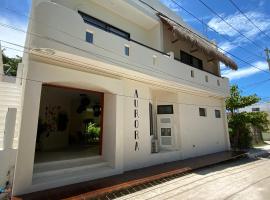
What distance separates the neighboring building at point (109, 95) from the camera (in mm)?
5047

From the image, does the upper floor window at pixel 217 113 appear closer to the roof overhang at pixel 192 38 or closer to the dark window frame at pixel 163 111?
the roof overhang at pixel 192 38

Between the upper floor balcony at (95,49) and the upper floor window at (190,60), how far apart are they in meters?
2.48

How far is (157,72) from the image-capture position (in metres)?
8.00

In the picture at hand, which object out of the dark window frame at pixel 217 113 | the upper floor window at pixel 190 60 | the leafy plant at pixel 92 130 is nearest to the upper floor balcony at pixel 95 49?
the upper floor window at pixel 190 60

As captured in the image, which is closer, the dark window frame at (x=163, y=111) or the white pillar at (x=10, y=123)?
the white pillar at (x=10, y=123)

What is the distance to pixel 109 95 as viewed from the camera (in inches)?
287

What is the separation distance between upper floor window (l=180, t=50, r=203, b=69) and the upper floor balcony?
2.48m

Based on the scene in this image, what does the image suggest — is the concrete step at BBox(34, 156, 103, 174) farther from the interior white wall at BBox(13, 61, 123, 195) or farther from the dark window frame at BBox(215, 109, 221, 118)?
the dark window frame at BBox(215, 109, 221, 118)

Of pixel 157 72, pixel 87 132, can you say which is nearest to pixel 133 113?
pixel 157 72

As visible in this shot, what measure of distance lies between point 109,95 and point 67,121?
5.47m

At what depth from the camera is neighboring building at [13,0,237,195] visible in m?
5.05

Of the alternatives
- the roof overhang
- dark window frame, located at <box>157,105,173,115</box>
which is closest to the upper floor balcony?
dark window frame, located at <box>157,105,173,115</box>

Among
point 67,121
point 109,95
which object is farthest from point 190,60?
point 67,121

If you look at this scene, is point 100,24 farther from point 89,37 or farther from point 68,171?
point 68,171
